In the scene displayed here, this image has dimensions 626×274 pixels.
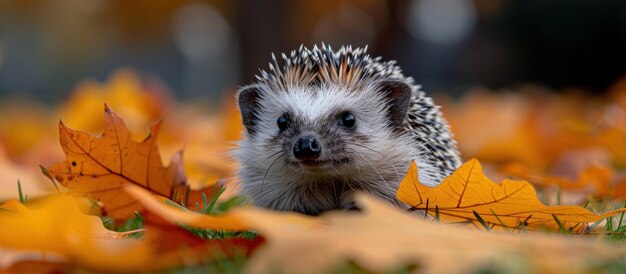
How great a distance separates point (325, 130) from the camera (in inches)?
109

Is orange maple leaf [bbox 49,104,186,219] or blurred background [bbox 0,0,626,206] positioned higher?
blurred background [bbox 0,0,626,206]

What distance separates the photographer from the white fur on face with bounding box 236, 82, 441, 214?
280cm

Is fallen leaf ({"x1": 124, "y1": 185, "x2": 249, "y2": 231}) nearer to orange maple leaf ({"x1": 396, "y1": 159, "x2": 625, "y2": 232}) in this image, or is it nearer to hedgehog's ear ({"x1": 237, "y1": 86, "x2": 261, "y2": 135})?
orange maple leaf ({"x1": 396, "y1": 159, "x2": 625, "y2": 232})

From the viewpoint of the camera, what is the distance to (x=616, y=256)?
1.67 meters

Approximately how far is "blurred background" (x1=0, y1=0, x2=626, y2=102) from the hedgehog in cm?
196

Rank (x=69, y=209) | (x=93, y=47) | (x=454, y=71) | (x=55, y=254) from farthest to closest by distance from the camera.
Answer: (x=93, y=47) → (x=454, y=71) → (x=55, y=254) → (x=69, y=209)

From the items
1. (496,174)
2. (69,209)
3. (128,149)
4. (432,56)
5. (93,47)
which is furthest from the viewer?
(93,47)

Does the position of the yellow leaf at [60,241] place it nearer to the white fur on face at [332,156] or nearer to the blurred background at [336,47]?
the white fur on face at [332,156]

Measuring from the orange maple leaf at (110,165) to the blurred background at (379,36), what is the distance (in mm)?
1973

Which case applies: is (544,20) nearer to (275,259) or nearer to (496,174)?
(496,174)

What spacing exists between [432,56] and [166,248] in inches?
801

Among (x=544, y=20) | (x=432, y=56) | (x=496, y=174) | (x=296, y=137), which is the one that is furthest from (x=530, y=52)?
(x=296, y=137)

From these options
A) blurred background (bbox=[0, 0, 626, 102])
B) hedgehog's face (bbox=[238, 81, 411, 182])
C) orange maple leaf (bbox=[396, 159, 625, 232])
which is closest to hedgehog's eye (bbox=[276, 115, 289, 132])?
hedgehog's face (bbox=[238, 81, 411, 182])

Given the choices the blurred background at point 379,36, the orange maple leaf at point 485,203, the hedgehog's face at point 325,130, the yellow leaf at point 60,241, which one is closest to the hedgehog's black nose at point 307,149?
the hedgehog's face at point 325,130
